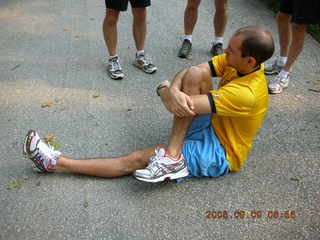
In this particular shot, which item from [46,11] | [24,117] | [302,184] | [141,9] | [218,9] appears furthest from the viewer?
[46,11]

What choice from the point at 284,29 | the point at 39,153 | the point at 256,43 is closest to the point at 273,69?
the point at 284,29

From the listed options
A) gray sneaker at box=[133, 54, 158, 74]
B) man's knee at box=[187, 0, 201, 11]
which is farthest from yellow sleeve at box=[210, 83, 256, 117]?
man's knee at box=[187, 0, 201, 11]

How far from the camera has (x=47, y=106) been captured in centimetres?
324

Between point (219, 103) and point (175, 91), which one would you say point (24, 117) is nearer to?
point (175, 91)

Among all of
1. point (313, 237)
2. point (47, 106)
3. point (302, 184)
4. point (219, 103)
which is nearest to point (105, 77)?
point (47, 106)

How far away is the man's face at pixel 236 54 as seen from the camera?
2.02 m

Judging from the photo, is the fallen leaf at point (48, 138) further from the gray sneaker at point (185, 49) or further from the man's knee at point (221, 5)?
the man's knee at point (221, 5)

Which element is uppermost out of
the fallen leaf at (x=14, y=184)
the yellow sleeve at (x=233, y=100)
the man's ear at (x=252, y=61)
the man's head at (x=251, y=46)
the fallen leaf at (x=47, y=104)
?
the man's head at (x=251, y=46)

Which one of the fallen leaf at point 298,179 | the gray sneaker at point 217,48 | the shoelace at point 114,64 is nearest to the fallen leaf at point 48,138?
the shoelace at point 114,64

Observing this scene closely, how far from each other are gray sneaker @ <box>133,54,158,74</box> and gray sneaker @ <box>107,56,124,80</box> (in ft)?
0.96

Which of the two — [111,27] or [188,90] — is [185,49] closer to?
[111,27]

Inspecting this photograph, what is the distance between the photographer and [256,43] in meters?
1.97

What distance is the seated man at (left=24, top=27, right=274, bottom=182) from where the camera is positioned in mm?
2045

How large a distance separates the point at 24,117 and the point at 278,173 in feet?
7.84
